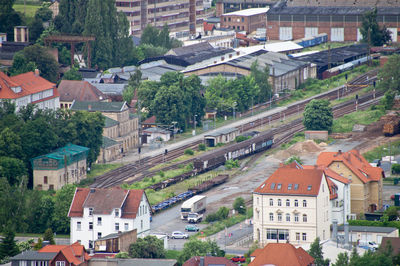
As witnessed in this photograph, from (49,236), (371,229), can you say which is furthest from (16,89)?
(371,229)

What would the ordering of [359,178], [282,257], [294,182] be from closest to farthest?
[282,257]
[294,182]
[359,178]

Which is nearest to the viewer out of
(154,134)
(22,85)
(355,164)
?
(355,164)

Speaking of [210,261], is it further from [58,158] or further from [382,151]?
[382,151]

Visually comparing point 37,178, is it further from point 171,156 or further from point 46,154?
point 171,156

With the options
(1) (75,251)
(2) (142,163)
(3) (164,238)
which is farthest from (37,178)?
(1) (75,251)

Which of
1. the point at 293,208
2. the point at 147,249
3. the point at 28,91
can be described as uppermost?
the point at 28,91

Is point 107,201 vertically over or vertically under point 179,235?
over

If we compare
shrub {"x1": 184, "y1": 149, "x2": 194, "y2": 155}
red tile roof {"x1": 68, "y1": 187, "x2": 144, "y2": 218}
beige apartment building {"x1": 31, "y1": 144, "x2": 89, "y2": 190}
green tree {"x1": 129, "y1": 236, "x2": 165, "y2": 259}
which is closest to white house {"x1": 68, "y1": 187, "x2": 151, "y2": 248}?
red tile roof {"x1": 68, "y1": 187, "x2": 144, "y2": 218}
